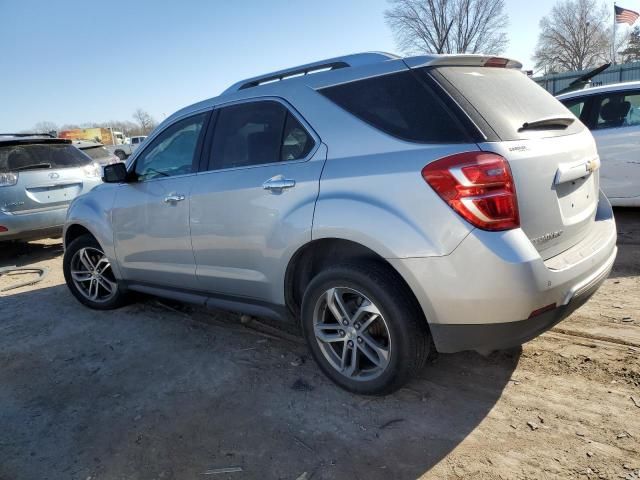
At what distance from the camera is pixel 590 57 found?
5206 centimetres

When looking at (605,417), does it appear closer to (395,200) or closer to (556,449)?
(556,449)

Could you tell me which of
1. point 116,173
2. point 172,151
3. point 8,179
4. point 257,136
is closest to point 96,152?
point 8,179

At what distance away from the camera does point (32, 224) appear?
6.61m

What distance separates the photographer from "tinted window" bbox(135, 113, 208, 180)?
12.2 feet

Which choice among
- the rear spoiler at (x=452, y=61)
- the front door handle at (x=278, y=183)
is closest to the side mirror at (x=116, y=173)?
the front door handle at (x=278, y=183)

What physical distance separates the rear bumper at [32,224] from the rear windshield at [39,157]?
65cm

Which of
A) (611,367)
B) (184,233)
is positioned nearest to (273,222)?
(184,233)

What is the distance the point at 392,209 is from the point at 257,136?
1.24 metres

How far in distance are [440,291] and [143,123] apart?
94450 mm

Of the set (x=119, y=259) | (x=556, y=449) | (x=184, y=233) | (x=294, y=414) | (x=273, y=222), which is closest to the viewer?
(x=556, y=449)

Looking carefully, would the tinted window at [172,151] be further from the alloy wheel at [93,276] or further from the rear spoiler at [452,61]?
the rear spoiler at [452,61]

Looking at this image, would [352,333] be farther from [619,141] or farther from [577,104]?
[577,104]

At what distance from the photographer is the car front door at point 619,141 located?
587cm

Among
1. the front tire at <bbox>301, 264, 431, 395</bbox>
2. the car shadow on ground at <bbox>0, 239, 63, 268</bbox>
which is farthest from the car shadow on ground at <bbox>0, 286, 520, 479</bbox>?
the car shadow on ground at <bbox>0, 239, 63, 268</bbox>
